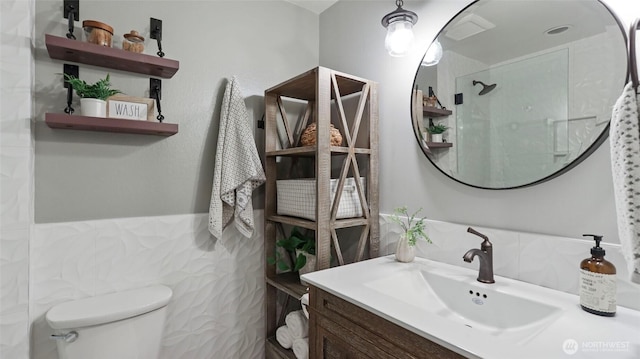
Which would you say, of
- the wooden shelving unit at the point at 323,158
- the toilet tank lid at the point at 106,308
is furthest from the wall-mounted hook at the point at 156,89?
the toilet tank lid at the point at 106,308

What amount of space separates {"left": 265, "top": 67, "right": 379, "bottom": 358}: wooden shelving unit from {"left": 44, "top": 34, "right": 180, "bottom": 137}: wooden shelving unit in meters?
0.57

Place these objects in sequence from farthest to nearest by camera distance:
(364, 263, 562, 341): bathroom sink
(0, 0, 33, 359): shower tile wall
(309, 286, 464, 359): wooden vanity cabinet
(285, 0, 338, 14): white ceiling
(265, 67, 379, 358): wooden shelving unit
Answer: (285, 0, 338, 14): white ceiling < (265, 67, 379, 358): wooden shelving unit < (0, 0, 33, 359): shower tile wall < (364, 263, 562, 341): bathroom sink < (309, 286, 464, 359): wooden vanity cabinet

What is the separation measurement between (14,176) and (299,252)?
3.88 feet

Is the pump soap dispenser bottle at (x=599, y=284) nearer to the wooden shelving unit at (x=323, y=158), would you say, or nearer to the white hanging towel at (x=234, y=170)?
the wooden shelving unit at (x=323, y=158)

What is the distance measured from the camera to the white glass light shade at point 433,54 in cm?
137

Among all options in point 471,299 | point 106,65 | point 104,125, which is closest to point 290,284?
point 471,299

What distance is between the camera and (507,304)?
3.27 feet

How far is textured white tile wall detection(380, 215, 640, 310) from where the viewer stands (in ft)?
2.98

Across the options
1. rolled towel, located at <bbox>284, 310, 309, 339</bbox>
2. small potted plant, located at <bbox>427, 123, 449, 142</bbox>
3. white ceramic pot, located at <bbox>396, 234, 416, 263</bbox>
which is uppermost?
small potted plant, located at <bbox>427, 123, 449, 142</bbox>

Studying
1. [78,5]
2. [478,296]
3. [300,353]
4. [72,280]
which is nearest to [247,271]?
[300,353]

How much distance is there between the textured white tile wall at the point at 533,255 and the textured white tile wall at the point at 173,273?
1.02 metres

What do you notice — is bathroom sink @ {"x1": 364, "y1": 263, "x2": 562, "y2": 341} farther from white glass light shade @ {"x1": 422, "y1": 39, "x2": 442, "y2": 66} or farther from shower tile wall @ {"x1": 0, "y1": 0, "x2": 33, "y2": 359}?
shower tile wall @ {"x1": 0, "y1": 0, "x2": 33, "y2": 359}

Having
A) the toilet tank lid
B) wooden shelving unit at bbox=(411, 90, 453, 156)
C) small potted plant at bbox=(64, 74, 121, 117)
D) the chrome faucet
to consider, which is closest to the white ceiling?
wooden shelving unit at bbox=(411, 90, 453, 156)

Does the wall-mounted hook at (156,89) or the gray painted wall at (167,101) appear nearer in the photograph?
the gray painted wall at (167,101)
